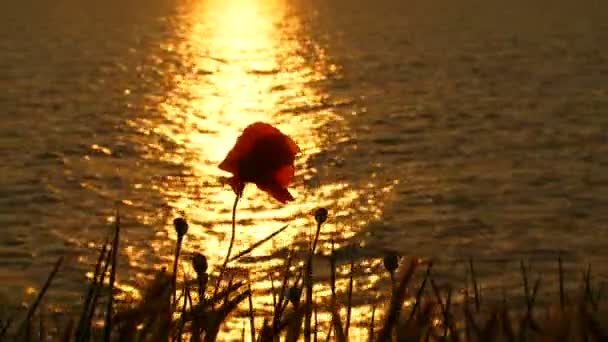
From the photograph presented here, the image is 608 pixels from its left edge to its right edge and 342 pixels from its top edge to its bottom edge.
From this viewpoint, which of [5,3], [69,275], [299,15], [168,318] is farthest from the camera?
[5,3]

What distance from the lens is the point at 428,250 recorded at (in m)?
9.44

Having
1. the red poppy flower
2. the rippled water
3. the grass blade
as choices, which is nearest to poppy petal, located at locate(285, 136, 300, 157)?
the red poppy flower

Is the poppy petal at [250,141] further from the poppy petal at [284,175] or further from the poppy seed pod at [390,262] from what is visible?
Answer: the poppy seed pod at [390,262]

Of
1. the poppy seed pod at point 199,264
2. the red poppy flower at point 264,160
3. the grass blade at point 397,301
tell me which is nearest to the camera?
the grass blade at point 397,301

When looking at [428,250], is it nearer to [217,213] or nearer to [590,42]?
[217,213]

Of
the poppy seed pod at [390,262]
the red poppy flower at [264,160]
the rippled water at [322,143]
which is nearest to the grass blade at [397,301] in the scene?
the poppy seed pod at [390,262]

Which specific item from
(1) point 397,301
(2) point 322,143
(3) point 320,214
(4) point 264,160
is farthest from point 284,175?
(2) point 322,143

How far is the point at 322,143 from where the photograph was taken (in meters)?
14.4

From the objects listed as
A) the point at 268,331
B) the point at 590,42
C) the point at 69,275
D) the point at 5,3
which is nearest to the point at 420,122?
the point at 69,275

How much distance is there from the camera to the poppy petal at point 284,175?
205 cm

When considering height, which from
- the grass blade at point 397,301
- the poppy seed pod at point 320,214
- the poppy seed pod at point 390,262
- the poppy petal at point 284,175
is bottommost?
the grass blade at point 397,301

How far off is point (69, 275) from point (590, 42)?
1811 cm

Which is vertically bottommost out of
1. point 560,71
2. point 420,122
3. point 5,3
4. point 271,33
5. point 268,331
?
point 268,331

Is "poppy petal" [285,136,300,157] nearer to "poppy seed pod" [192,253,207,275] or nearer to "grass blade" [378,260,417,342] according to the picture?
"poppy seed pod" [192,253,207,275]
